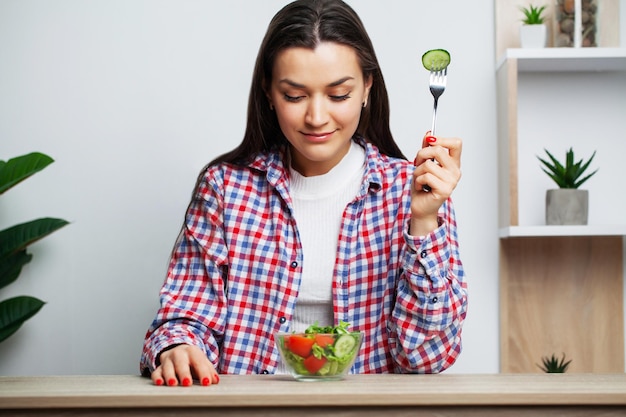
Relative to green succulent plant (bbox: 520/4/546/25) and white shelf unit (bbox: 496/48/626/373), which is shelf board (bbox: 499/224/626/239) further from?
green succulent plant (bbox: 520/4/546/25)

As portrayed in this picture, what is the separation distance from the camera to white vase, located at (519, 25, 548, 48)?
2414 mm

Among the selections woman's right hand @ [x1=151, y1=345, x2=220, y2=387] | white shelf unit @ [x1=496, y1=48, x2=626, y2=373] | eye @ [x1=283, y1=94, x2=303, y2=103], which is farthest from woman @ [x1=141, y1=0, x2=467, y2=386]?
white shelf unit @ [x1=496, y1=48, x2=626, y2=373]

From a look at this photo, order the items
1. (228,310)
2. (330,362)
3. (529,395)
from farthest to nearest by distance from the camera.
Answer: (228,310), (330,362), (529,395)

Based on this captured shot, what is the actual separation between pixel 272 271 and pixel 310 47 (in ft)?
1.54

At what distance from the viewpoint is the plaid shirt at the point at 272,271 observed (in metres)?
1.68

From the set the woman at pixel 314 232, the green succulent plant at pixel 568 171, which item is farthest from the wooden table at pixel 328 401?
the green succulent plant at pixel 568 171

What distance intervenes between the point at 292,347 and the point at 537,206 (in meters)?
1.45

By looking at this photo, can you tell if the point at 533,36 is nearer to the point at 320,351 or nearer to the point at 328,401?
the point at 320,351

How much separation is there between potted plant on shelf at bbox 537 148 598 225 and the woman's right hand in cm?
133

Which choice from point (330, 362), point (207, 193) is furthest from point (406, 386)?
point (207, 193)

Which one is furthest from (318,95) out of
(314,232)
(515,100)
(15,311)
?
(15,311)

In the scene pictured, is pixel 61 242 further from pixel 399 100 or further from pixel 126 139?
pixel 399 100

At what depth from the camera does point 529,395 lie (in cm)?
114

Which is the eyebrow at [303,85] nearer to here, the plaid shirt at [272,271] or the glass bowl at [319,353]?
the plaid shirt at [272,271]
